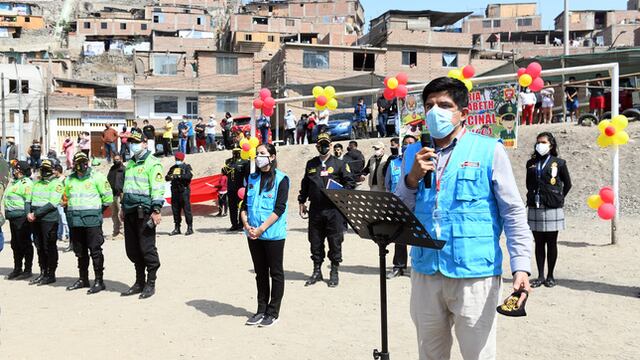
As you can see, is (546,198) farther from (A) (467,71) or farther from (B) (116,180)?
(B) (116,180)

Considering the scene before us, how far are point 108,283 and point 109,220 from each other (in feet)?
31.3

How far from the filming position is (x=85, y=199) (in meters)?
8.13

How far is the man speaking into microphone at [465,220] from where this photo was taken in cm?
296

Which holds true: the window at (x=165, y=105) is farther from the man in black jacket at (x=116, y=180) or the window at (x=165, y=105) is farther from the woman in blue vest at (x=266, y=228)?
the woman in blue vest at (x=266, y=228)

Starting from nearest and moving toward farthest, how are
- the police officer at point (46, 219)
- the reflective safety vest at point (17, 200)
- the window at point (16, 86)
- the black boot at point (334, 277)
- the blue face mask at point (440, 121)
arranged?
1. the blue face mask at point (440, 121)
2. the black boot at point (334, 277)
3. the police officer at point (46, 219)
4. the reflective safety vest at point (17, 200)
5. the window at point (16, 86)

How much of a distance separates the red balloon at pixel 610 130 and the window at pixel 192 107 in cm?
4091

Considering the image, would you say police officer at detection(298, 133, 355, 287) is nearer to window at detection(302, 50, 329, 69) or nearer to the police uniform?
the police uniform

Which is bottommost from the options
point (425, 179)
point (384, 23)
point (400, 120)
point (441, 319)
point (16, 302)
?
point (16, 302)

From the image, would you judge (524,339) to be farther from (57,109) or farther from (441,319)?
(57,109)

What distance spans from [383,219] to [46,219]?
24.4ft

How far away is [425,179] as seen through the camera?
3100mm

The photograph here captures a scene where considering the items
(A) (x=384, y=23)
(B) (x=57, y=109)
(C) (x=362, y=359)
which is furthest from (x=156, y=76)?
(C) (x=362, y=359)

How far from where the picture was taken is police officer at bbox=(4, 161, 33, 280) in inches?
373

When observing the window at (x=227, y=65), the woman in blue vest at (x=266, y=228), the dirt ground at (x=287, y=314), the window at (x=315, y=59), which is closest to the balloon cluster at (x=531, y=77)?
the dirt ground at (x=287, y=314)
